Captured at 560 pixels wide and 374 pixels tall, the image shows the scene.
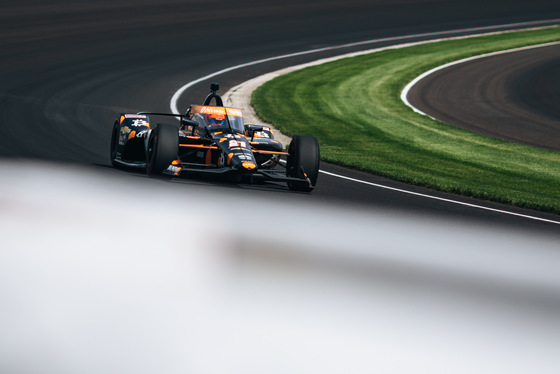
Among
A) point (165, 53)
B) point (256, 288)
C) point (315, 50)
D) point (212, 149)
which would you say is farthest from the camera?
point (315, 50)

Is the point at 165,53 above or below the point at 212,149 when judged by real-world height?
below

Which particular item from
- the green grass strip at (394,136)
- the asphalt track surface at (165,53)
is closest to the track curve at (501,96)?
the green grass strip at (394,136)

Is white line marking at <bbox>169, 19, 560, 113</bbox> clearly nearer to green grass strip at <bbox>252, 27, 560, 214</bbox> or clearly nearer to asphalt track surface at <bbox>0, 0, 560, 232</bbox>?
asphalt track surface at <bbox>0, 0, 560, 232</bbox>

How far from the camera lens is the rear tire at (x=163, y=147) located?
1183cm

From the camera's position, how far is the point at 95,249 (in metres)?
8.53

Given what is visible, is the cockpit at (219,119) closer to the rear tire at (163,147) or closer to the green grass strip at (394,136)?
the rear tire at (163,147)

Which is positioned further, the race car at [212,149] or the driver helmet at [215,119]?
the driver helmet at [215,119]

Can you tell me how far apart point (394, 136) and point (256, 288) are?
1195cm

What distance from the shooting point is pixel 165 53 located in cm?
3061

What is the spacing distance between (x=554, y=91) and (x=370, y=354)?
22.3 meters

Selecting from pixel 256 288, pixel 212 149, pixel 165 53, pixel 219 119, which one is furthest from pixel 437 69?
pixel 256 288

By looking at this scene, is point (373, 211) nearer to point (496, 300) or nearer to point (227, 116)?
point (227, 116)

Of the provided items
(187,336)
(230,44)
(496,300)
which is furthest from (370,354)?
(230,44)

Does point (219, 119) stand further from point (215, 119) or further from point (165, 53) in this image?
point (165, 53)
